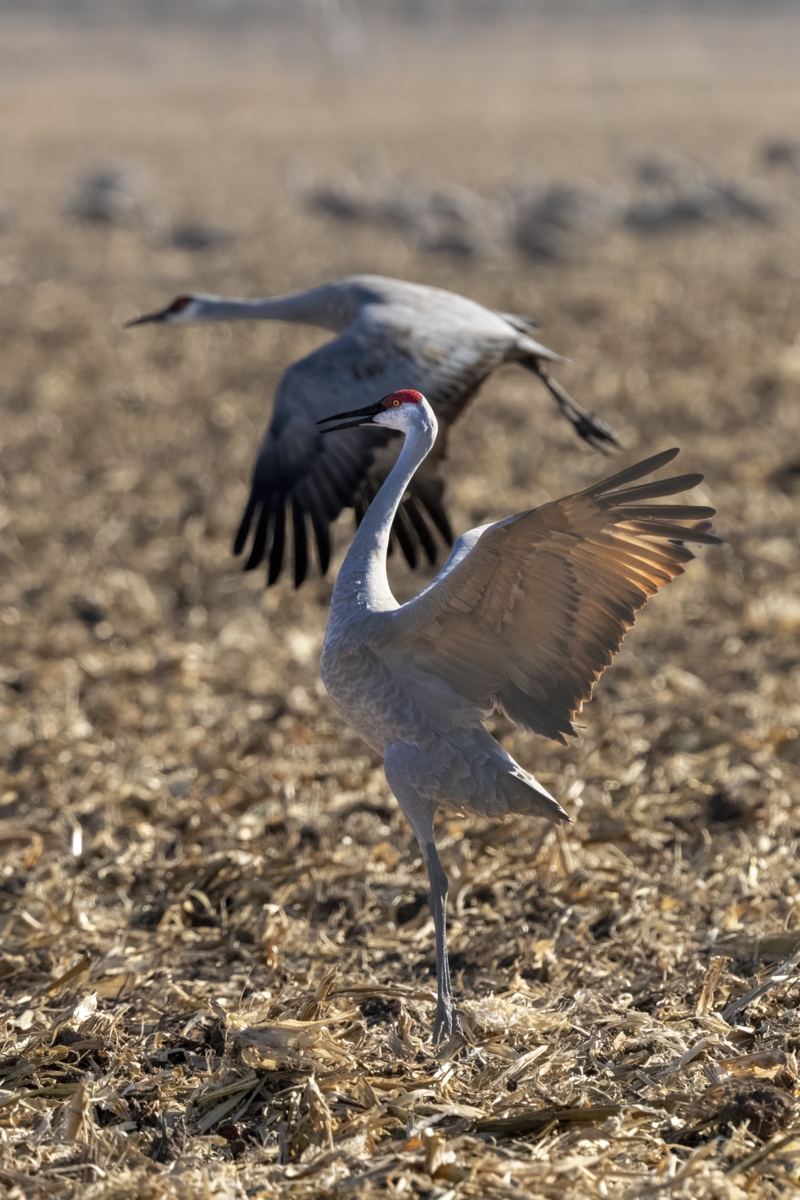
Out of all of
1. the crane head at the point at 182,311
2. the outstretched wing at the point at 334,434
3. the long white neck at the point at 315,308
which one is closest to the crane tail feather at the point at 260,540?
the outstretched wing at the point at 334,434

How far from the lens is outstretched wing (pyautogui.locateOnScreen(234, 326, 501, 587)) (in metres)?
4.05

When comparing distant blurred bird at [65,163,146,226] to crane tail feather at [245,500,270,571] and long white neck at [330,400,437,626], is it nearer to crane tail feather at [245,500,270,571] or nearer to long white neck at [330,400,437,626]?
crane tail feather at [245,500,270,571]

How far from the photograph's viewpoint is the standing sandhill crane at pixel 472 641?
2791 mm

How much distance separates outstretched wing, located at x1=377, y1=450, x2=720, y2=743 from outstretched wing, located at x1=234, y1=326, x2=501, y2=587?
3.48 ft

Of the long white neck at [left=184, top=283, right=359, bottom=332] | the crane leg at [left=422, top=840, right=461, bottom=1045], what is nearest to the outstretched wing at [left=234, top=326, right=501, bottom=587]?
the long white neck at [left=184, top=283, right=359, bottom=332]

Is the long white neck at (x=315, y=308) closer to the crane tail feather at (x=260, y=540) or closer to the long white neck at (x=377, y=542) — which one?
the crane tail feather at (x=260, y=540)

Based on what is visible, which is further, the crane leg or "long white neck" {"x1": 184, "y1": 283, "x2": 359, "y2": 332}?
"long white neck" {"x1": 184, "y1": 283, "x2": 359, "y2": 332}

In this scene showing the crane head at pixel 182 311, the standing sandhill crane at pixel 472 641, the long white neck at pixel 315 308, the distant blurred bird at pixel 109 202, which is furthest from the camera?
the distant blurred bird at pixel 109 202

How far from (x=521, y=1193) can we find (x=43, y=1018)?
52.8 inches

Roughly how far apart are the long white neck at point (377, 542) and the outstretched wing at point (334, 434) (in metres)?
0.83

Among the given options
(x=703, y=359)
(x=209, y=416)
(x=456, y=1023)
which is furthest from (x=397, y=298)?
(x=703, y=359)

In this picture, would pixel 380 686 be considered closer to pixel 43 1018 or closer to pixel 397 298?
pixel 43 1018

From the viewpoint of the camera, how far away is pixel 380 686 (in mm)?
3055

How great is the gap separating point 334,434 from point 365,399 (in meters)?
0.15
